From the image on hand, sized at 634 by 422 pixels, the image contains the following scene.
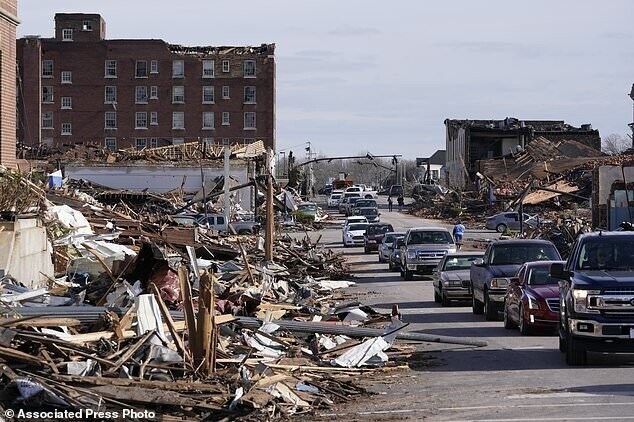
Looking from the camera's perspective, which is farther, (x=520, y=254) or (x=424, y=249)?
(x=424, y=249)

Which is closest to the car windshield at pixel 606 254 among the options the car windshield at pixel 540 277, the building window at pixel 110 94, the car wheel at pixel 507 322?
the car windshield at pixel 540 277

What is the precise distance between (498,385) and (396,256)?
29.6 metres

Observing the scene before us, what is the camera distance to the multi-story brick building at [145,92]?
10956 cm

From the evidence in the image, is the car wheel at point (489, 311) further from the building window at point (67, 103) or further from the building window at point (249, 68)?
the building window at point (67, 103)

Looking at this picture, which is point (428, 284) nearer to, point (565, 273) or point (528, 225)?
point (565, 273)

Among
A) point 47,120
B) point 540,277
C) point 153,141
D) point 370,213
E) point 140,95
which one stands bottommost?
point 370,213

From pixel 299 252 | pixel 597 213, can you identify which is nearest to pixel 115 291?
pixel 299 252

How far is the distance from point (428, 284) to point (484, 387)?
23262mm

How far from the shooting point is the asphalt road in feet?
42.7

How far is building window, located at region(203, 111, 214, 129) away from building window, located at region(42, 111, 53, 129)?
14.9 meters

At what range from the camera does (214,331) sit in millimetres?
14789

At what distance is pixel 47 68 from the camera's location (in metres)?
110

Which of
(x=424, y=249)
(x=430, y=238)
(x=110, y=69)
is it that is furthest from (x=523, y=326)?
(x=110, y=69)

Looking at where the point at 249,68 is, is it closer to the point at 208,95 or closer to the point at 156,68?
the point at 208,95
